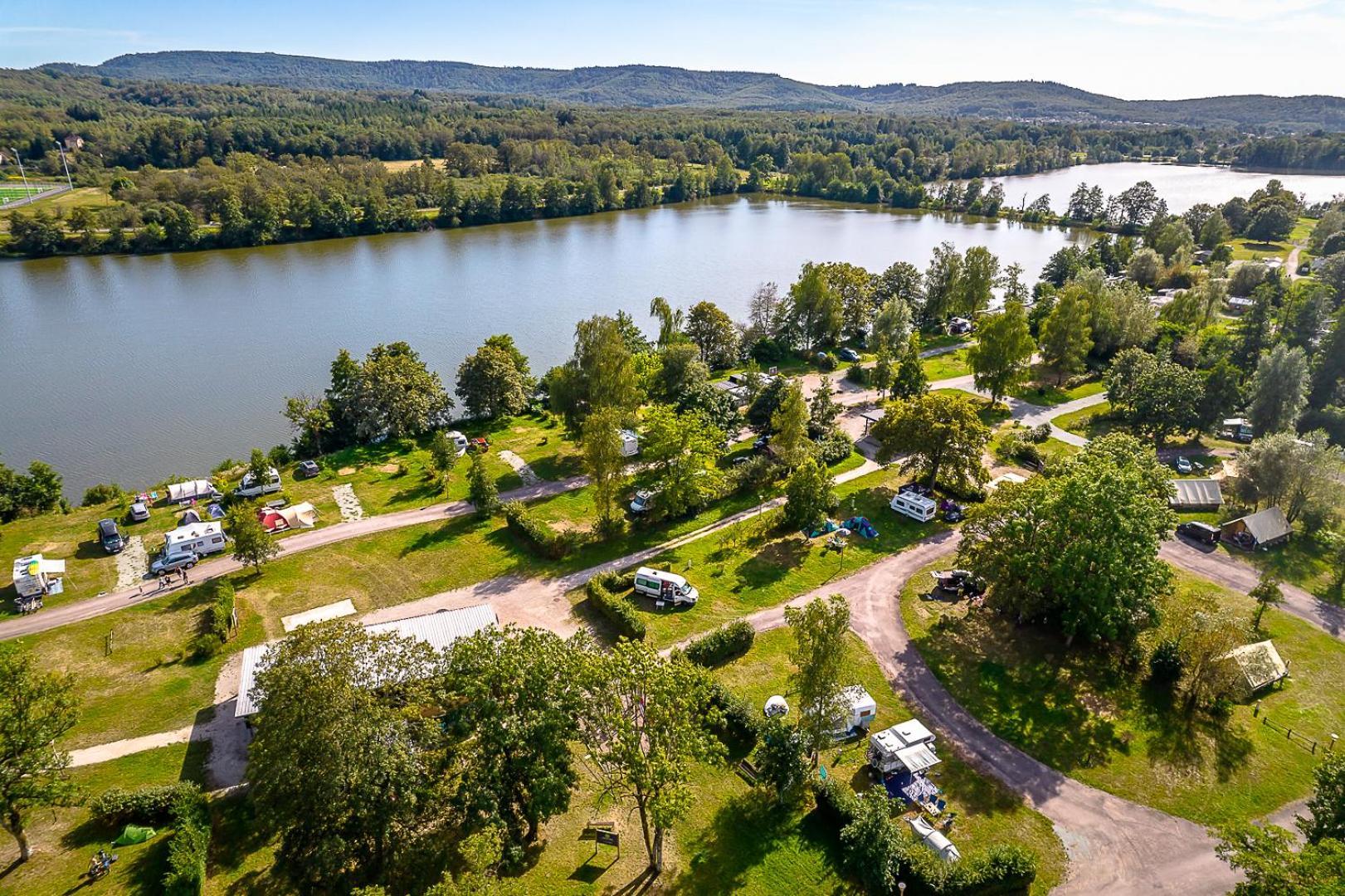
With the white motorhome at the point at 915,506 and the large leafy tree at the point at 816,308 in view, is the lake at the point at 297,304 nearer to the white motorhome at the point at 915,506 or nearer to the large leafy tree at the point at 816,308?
the large leafy tree at the point at 816,308

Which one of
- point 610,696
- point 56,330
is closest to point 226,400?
point 56,330

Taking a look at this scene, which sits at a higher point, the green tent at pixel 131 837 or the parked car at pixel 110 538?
the parked car at pixel 110 538

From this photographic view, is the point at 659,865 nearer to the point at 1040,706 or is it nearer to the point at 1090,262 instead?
the point at 1040,706

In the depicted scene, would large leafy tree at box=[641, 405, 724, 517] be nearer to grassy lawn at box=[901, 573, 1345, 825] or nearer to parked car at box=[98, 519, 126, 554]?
grassy lawn at box=[901, 573, 1345, 825]

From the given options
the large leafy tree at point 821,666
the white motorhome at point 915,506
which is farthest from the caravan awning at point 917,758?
the white motorhome at point 915,506

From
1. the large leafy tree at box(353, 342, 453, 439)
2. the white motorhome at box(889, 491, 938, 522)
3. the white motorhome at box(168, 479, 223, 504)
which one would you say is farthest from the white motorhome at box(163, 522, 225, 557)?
the white motorhome at box(889, 491, 938, 522)

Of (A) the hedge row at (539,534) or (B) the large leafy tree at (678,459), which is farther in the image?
(B) the large leafy tree at (678,459)

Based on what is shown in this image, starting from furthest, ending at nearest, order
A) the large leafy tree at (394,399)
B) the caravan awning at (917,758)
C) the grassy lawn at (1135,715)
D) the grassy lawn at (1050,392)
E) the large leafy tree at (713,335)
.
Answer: the large leafy tree at (713,335)
the grassy lawn at (1050,392)
the large leafy tree at (394,399)
the grassy lawn at (1135,715)
the caravan awning at (917,758)
